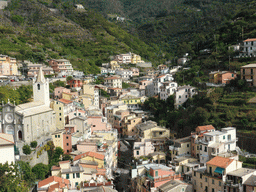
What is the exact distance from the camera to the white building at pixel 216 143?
3072cm

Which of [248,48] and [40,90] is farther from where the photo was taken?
[248,48]

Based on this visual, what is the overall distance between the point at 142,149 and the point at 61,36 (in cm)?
6538

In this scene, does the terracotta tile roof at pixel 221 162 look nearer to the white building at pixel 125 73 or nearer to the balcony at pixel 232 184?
the balcony at pixel 232 184

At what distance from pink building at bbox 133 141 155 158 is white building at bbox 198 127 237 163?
22.9ft

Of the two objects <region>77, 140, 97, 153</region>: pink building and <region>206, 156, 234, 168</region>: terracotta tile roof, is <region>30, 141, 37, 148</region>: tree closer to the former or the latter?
<region>77, 140, 97, 153</region>: pink building

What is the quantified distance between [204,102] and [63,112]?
1955 centimetres

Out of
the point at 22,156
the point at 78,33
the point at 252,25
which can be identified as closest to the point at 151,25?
the point at 78,33

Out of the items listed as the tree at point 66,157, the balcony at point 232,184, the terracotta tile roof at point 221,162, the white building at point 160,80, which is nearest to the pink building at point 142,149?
the tree at point 66,157

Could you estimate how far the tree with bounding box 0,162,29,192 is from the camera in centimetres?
2339

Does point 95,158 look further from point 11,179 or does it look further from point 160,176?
point 11,179

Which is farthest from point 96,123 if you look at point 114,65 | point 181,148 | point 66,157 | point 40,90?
point 114,65

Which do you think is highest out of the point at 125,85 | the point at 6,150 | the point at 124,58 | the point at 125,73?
the point at 124,58

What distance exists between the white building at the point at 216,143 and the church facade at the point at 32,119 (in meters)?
17.0

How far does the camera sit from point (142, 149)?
3656 cm
